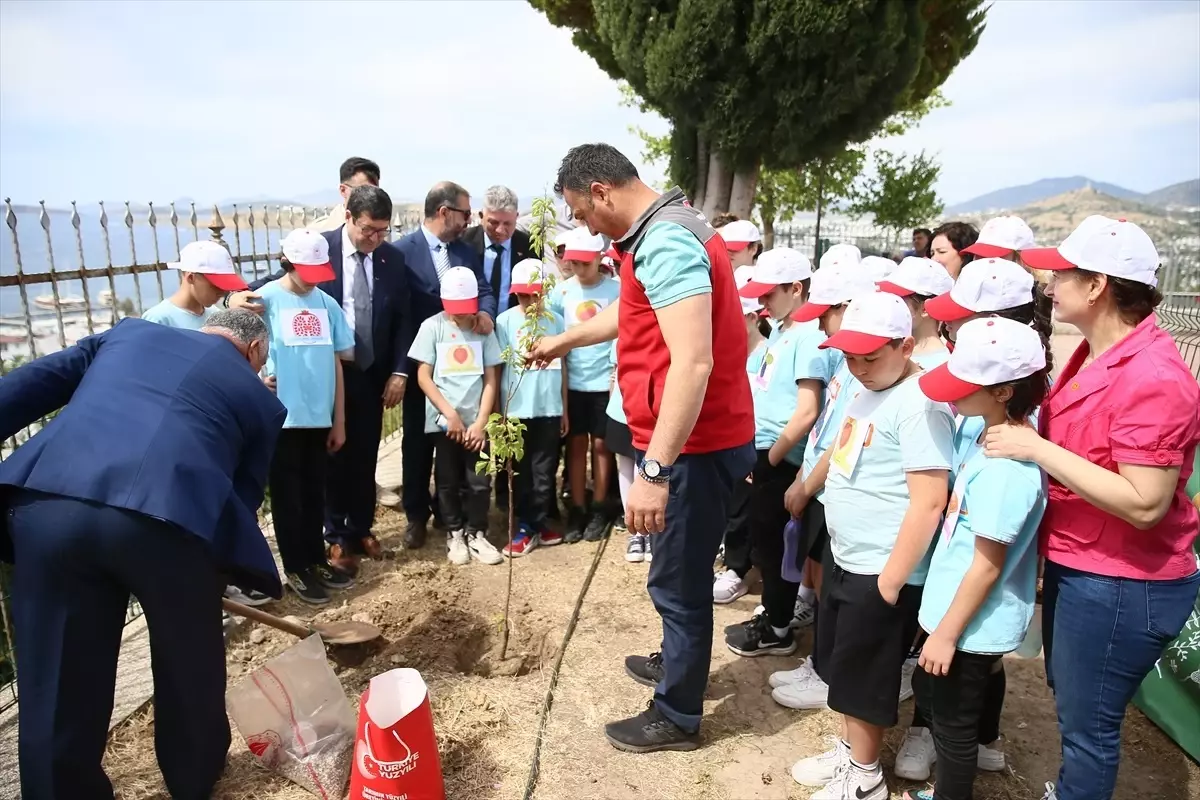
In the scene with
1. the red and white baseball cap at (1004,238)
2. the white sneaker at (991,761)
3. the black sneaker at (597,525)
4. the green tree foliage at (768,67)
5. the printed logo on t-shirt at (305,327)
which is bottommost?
the black sneaker at (597,525)

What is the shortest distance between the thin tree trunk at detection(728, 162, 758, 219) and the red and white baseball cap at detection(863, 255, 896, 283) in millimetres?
10215

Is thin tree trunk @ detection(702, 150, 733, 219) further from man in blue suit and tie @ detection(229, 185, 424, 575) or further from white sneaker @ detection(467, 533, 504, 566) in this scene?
white sneaker @ detection(467, 533, 504, 566)

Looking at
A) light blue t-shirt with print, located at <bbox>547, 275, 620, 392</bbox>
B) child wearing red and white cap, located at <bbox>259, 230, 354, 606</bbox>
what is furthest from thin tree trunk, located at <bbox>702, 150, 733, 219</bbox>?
child wearing red and white cap, located at <bbox>259, 230, 354, 606</bbox>

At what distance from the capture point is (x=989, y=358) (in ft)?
6.69

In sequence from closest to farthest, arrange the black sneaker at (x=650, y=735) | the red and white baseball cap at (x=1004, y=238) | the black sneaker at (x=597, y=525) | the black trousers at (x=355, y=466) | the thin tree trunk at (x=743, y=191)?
1. the black sneaker at (x=650, y=735)
2. the red and white baseball cap at (x=1004, y=238)
3. the black trousers at (x=355, y=466)
4. the black sneaker at (x=597, y=525)
5. the thin tree trunk at (x=743, y=191)

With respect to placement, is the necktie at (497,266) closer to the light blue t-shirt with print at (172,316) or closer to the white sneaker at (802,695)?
the light blue t-shirt with print at (172,316)

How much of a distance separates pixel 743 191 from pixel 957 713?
480 inches

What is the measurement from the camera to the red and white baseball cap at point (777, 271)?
11.9 feet

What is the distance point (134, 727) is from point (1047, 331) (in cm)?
419

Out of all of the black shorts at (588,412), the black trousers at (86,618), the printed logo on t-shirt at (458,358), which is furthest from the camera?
the black shorts at (588,412)

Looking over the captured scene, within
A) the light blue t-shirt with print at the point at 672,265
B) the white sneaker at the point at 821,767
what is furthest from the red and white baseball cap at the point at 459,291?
the white sneaker at the point at 821,767

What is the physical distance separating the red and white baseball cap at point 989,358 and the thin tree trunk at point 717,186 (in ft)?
38.5

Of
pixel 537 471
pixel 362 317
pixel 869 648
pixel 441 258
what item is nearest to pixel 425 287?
pixel 441 258

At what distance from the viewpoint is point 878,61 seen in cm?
1139
